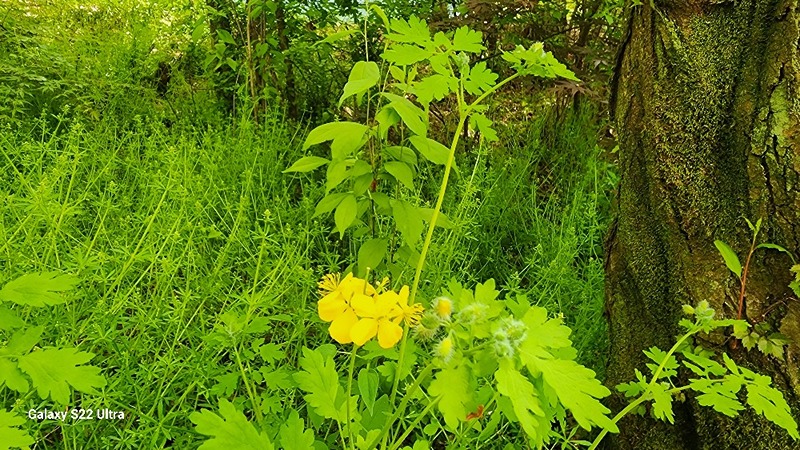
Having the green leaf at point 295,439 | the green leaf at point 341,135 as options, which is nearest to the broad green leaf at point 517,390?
the green leaf at point 295,439

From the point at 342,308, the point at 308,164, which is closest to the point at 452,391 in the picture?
the point at 342,308

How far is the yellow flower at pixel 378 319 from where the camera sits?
90 cm

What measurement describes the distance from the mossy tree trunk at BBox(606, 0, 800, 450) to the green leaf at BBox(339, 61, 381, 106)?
27.5 inches

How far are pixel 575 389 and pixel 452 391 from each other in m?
0.16

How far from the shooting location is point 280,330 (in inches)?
78.5

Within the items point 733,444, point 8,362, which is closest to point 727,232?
point 733,444

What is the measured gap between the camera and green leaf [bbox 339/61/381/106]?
1.26 metres

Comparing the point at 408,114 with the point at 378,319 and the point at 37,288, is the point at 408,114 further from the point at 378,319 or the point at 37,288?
the point at 37,288

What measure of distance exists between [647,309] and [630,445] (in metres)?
0.36

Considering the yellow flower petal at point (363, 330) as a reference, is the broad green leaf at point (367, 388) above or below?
below

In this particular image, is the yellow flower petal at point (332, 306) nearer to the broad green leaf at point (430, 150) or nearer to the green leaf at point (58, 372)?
the green leaf at point (58, 372)

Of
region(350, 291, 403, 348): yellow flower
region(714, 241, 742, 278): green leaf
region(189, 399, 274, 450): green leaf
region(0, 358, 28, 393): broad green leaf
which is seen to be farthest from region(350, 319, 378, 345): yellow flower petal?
region(714, 241, 742, 278): green leaf

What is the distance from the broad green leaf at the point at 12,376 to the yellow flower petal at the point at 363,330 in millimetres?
502

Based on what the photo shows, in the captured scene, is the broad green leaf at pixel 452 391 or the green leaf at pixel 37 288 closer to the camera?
the broad green leaf at pixel 452 391
